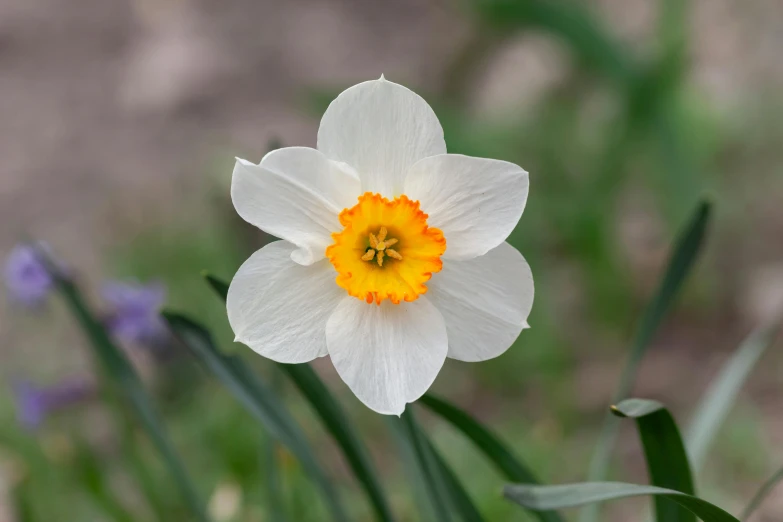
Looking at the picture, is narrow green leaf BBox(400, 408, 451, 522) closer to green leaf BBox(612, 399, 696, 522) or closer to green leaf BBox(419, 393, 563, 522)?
green leaf BBox(419, 393, 563, 522)

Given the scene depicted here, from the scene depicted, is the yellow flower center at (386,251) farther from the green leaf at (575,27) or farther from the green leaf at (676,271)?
the green leaf at (575,27)

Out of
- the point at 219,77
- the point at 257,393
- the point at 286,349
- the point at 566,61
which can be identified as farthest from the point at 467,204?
the point at 219,77

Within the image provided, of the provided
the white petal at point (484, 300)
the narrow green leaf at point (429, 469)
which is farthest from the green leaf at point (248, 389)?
the white petal at point (484, 300)

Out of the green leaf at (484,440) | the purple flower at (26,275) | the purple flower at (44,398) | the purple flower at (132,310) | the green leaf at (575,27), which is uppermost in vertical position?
the green leaf at (575,27)

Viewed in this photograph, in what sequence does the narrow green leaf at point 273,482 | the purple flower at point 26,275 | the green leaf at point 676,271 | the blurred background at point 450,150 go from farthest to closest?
the blurred background at point 450,150, the purple flower at point 26,275, the narrow green leaf at point 273,482, the green leaf at point 676,271

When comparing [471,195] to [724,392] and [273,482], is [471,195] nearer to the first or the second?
[724,392]

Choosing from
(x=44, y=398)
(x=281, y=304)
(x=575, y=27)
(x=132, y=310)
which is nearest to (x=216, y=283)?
(x=281, y=304)

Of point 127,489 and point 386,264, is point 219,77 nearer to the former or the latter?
point 127,489
